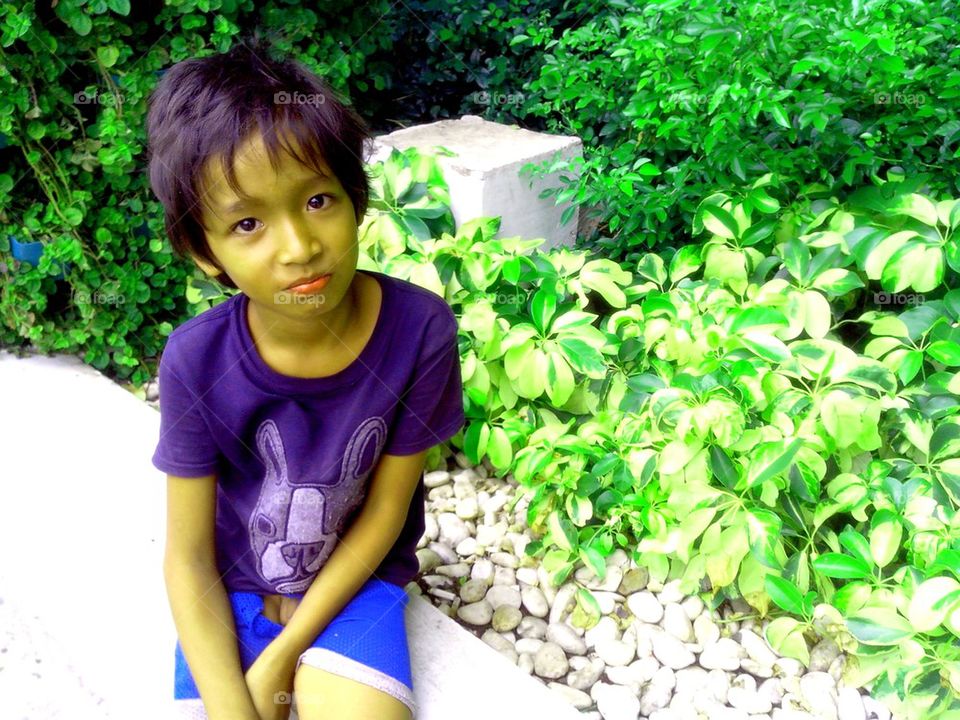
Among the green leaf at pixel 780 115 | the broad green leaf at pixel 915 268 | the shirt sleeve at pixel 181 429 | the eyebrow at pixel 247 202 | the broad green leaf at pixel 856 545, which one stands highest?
the eyebrow at pixel 247 202

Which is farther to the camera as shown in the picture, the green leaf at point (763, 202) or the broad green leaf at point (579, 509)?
the green leaf at point (763, 202)

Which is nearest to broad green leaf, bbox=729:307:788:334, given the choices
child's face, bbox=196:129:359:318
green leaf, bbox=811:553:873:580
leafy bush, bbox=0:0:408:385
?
green leaf, bbox=811:553:873:580

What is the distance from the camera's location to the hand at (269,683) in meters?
1.56

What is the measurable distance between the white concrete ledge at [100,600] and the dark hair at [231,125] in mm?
831

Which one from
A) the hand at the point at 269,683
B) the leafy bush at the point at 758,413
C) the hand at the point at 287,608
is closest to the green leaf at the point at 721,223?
the leafy bush at the point at 758,413

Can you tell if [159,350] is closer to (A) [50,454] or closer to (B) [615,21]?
(A) [50,454]

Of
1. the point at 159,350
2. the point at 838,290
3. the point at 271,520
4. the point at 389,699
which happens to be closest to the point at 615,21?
the point at 838,290

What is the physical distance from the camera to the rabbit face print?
155 cm

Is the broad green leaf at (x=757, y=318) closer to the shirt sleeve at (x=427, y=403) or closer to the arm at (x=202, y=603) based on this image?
the shirt sleeve at (x=427, y=403)

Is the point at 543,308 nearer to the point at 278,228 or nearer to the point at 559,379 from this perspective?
the point at 559,379

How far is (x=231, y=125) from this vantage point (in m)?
1.31

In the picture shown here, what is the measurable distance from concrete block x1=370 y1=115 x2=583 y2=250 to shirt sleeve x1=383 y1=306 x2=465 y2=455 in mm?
1206

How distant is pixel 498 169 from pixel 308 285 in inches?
57.5

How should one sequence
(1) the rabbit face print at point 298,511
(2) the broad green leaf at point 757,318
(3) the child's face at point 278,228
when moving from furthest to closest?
(2) the broad green leaf at point 757,318, (1) the rabbit face print at point 298,511, (3) the child's face at point 278,228
